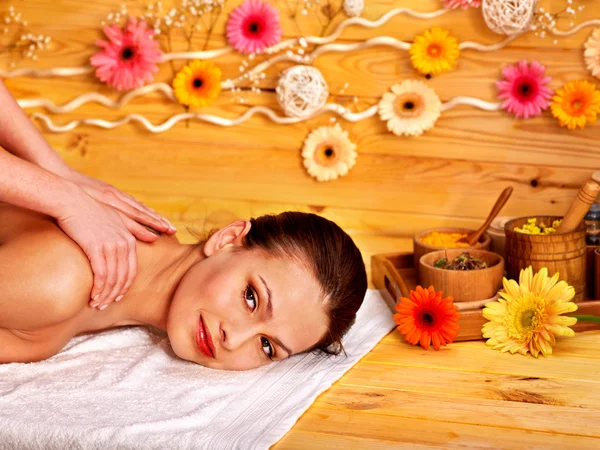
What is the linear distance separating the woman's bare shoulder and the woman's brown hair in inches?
14.0

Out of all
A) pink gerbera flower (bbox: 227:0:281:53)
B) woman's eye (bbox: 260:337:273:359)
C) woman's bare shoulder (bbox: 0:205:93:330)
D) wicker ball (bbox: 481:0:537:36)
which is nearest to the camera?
woman's bare shoulder (bbox: 0:205:93:330)


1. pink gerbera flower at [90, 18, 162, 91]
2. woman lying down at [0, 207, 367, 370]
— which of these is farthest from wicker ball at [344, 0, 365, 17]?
woman lying down at [0, 207, 367, 370]

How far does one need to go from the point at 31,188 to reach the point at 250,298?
19.5 inches

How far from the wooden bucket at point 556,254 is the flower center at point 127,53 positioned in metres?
1.25

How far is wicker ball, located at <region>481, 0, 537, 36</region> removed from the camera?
2246 mm

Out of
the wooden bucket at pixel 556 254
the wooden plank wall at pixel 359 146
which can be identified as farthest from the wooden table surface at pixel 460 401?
the wooden plank wall at pixel 359 146

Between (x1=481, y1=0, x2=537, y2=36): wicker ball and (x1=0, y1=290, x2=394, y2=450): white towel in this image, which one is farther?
(x1=481, y1=0, x2=537, y2=36): wicker ball

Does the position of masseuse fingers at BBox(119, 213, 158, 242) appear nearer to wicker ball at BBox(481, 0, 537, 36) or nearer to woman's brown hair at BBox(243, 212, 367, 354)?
woman's brown hair at BBox(243, 212, 367, 354)

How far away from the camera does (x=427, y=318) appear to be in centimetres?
191

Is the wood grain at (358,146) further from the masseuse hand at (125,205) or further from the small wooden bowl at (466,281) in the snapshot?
the masseuse hand at (125,205)

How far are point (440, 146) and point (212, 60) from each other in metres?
0.72

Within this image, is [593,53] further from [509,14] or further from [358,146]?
[358,146]

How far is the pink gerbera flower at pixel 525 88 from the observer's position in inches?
92.4

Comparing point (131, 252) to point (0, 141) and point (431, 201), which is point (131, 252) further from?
point (431, 201)
